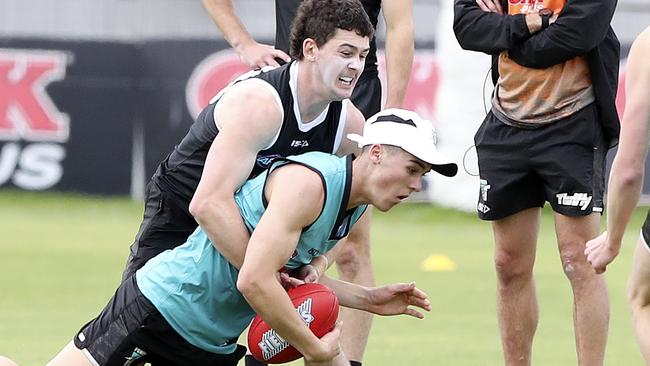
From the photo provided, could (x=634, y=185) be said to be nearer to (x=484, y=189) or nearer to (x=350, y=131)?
(x=350, y=131)

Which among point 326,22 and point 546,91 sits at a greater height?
point 326,22

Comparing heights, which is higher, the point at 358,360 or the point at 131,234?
the point at 358,360

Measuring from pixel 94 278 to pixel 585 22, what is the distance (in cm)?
521

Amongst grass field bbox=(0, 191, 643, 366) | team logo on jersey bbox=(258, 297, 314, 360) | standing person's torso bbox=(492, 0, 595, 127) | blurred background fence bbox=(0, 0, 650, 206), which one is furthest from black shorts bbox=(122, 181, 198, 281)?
blurred background fence bbox=(0, 0, 650, 206)

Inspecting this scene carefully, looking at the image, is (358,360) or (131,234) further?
(131,234)

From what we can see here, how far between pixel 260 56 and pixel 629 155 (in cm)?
227

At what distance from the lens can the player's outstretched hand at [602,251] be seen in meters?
5.48

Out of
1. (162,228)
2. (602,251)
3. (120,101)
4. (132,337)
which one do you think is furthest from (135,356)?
(120,101)

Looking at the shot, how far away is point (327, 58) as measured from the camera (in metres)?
5.82

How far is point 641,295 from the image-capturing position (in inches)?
216

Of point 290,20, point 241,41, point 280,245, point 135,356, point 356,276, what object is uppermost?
point 290,20

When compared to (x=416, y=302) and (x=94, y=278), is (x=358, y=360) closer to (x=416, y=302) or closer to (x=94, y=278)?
(x=416, y=302)

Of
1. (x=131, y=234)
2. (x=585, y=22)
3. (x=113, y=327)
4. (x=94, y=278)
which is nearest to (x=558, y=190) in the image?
(x=585, y=22)

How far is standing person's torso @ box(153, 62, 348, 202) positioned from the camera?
19.3 ft
